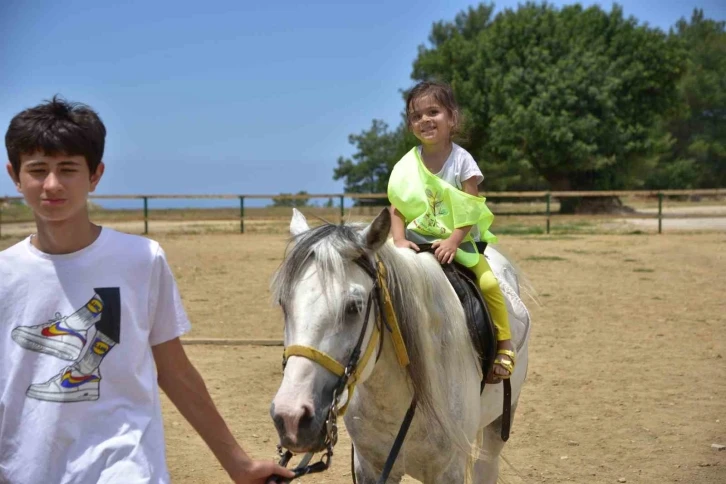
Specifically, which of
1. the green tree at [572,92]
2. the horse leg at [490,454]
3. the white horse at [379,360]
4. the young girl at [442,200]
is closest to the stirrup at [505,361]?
the young girl at [442,200]

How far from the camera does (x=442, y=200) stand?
330 centimetres

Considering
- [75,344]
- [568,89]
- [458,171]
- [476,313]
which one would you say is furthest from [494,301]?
[568,89]

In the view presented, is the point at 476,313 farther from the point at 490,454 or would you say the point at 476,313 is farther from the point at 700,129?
the point at 700,129

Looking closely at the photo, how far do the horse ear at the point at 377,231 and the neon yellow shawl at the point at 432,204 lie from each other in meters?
0.75

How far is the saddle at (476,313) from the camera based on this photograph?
3252mm

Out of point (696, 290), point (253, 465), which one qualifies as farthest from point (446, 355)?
point (696, 290)

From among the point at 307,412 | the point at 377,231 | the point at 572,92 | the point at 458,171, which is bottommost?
the point at 307,412

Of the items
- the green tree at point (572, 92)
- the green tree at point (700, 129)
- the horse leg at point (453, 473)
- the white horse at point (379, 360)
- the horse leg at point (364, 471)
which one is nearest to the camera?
the white horse at point (379, 360)

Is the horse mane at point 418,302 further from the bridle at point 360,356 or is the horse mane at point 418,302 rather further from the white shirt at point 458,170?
the white shirt at point 458,170

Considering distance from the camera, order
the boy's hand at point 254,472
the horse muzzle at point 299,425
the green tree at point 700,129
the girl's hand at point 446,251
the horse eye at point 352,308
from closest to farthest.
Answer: the boy's hand at point 254,472 < the horse muzzle at point 299,425 < the horse eye at point 352,308 < the girl's hand at point 446,251 < the green tree at point 700,129

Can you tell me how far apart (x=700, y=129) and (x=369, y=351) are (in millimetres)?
60891

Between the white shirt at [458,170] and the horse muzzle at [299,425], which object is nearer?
the horse muzzle at [299,425]

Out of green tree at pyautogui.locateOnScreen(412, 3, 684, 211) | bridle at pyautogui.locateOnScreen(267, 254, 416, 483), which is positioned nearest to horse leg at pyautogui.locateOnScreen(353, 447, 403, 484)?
bridle at pyautogui.locateOnScreen(267, 254, 416, 483)

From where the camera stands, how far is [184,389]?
6.33ft
